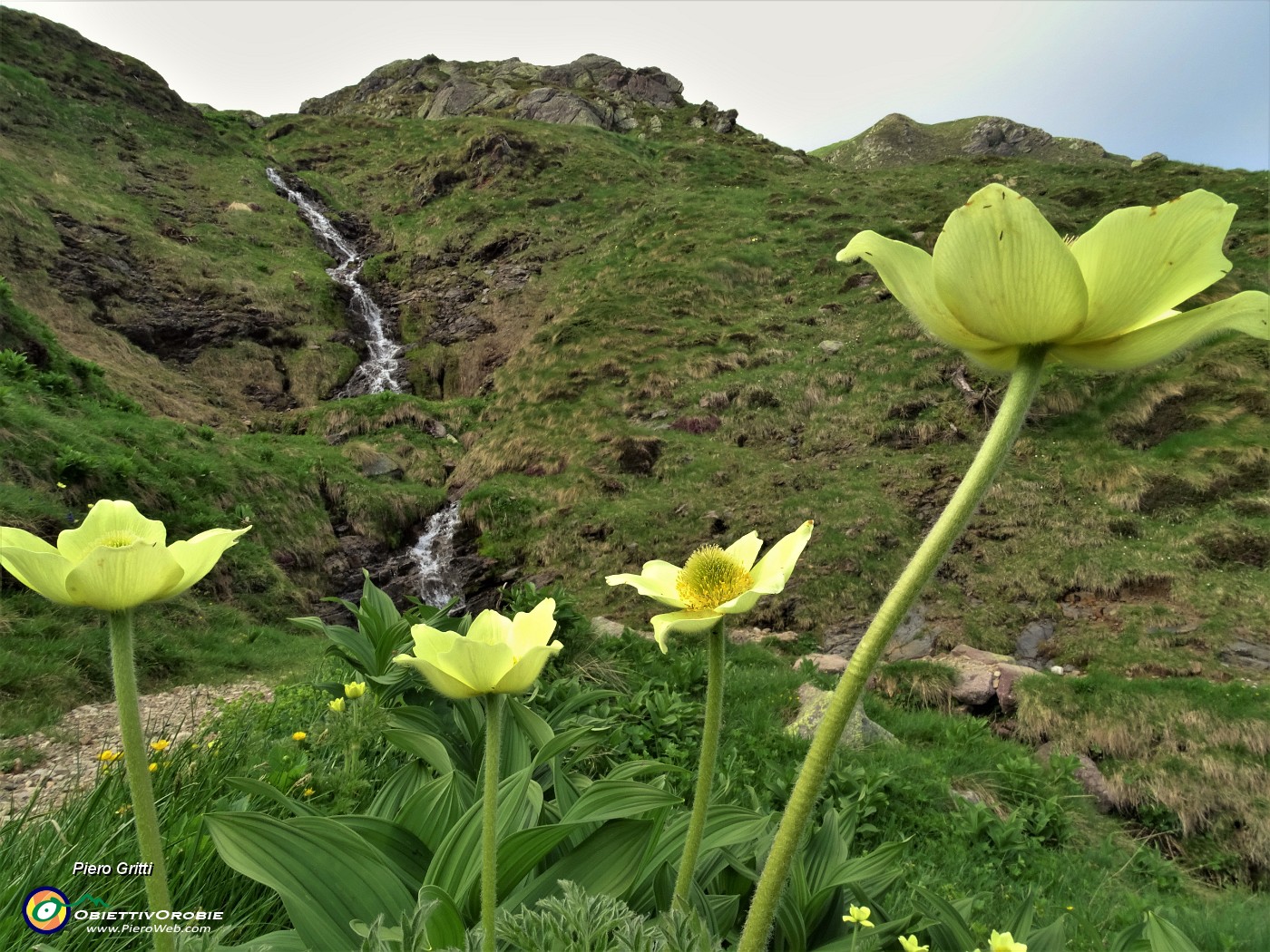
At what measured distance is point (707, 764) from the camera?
117 centimetres

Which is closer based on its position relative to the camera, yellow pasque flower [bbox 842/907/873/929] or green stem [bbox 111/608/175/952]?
green stem [bbox 111/608/175/952]

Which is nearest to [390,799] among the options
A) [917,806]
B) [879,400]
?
[917,806]

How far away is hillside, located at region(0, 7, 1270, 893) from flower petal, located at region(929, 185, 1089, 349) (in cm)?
154

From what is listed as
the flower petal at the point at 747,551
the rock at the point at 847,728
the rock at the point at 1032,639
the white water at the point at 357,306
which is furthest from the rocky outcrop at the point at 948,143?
the flower petal at the point at 747,551

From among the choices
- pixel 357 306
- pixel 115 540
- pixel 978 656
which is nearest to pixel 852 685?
pixel 115 540

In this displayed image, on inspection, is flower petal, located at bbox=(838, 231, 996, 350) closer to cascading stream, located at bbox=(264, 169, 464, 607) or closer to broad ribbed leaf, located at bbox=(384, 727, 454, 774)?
broad ribbed leaf, located at bbox=(384, 727, 454, 774)

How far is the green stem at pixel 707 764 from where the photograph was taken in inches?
44.8

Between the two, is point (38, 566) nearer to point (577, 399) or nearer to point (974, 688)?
point (974, 688)

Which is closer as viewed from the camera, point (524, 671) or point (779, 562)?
point (524, 671)

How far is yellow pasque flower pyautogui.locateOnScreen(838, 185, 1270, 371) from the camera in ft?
2.92

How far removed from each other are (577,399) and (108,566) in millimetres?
18076

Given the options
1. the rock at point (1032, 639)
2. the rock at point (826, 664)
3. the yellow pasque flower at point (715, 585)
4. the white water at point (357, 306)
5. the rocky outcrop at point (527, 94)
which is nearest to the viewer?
the yellow pasque flower at point (715, 585)

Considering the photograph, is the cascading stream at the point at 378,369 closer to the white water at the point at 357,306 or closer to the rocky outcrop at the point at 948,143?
the white water at the point at 357,306

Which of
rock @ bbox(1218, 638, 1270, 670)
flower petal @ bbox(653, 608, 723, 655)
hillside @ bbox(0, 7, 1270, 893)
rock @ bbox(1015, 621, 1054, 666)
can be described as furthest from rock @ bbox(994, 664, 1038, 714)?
flower petal @ bbox(653, 608, 723, 655)
